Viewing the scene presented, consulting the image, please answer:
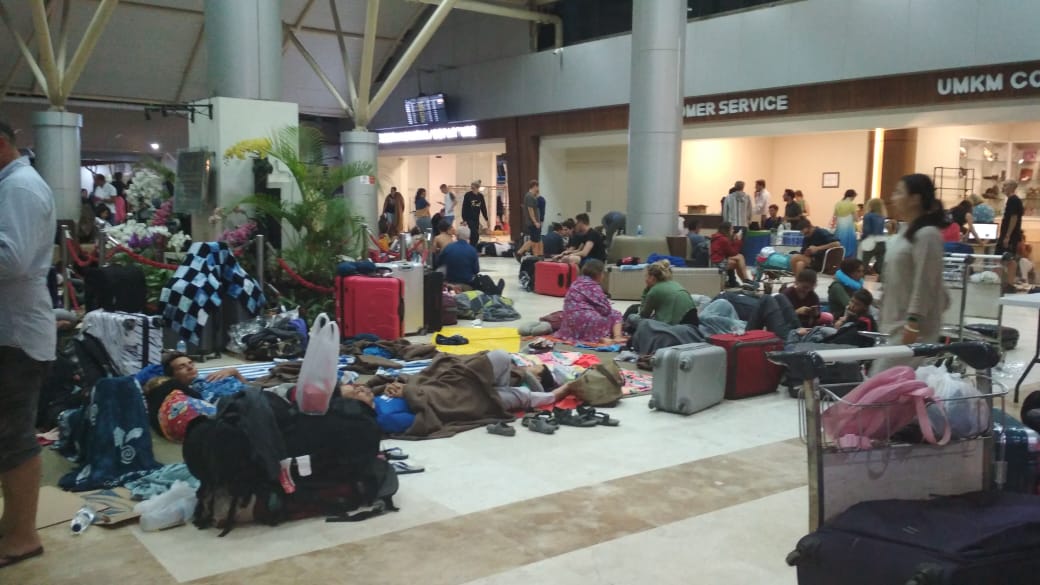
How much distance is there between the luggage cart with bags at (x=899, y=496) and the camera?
2494 mm

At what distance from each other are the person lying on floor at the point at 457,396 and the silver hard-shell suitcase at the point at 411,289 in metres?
3.12

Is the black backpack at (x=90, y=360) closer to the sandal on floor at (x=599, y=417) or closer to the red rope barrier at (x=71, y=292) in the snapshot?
the sandal on floor at (x=599, y=417)

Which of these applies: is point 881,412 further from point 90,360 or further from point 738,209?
point 738,209

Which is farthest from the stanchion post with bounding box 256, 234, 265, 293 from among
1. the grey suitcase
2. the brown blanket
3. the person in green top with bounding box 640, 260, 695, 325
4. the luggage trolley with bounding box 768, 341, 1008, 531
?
the luggage trolley with bounding box 768, 341, 1008, 531

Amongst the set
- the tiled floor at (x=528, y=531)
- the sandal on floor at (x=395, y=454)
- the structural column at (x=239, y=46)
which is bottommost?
the tiled floor at (x=528, y=531)

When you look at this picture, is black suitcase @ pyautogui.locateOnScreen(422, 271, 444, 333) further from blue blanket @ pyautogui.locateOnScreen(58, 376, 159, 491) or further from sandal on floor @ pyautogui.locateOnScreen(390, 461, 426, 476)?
blue blanket @ pyautogui.locateOnScreen(58, 376, 159, 491)

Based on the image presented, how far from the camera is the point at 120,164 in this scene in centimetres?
2773

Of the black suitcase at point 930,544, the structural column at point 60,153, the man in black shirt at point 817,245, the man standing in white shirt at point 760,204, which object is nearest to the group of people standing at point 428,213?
the man standing in white shirt at point 760,204

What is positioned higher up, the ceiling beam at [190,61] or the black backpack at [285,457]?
the ceiling beam at [190,61]

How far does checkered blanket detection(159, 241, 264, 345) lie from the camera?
8312mm

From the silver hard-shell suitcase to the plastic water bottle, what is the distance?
562 cm

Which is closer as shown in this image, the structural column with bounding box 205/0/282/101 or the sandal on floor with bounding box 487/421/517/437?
the sandal on floor with bounding box 487/421/517/437

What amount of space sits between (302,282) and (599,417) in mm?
4651

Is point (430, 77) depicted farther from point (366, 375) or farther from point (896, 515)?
point (896, 515)
